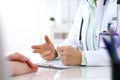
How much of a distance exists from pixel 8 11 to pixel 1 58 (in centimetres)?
336

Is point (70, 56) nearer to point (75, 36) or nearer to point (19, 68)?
point (19, 68)

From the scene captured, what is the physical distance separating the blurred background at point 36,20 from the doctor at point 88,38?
218 centimetres

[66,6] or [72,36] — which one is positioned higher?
[66,6]

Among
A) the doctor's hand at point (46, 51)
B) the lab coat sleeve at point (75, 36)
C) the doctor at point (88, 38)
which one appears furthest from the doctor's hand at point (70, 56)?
the lab coat sleeve at point (75, 36)

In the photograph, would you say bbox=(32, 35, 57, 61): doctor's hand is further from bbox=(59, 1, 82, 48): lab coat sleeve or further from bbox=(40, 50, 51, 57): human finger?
bbox=(59, 1, 82, 48): lab coat sleeve

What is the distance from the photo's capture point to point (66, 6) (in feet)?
12.2

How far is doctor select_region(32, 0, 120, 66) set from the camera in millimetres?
1025

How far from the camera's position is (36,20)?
3719 millimetres

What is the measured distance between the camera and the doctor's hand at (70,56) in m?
1.01

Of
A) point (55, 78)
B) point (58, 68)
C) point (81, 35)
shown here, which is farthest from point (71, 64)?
point (81, 35)

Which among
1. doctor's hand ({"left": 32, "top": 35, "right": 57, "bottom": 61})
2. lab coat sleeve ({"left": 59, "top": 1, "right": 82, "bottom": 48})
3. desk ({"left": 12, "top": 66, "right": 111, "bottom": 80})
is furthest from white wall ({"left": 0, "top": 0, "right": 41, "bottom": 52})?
desk ({"left": 12, "top": 66, "right": 111, "bottom": 80})

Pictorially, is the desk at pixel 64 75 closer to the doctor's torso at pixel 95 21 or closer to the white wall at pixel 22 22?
the doctor's torso at pixel 95 21

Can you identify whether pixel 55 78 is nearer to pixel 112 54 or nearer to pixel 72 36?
pixel 112 54

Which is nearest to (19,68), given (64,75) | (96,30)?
(64,75)
